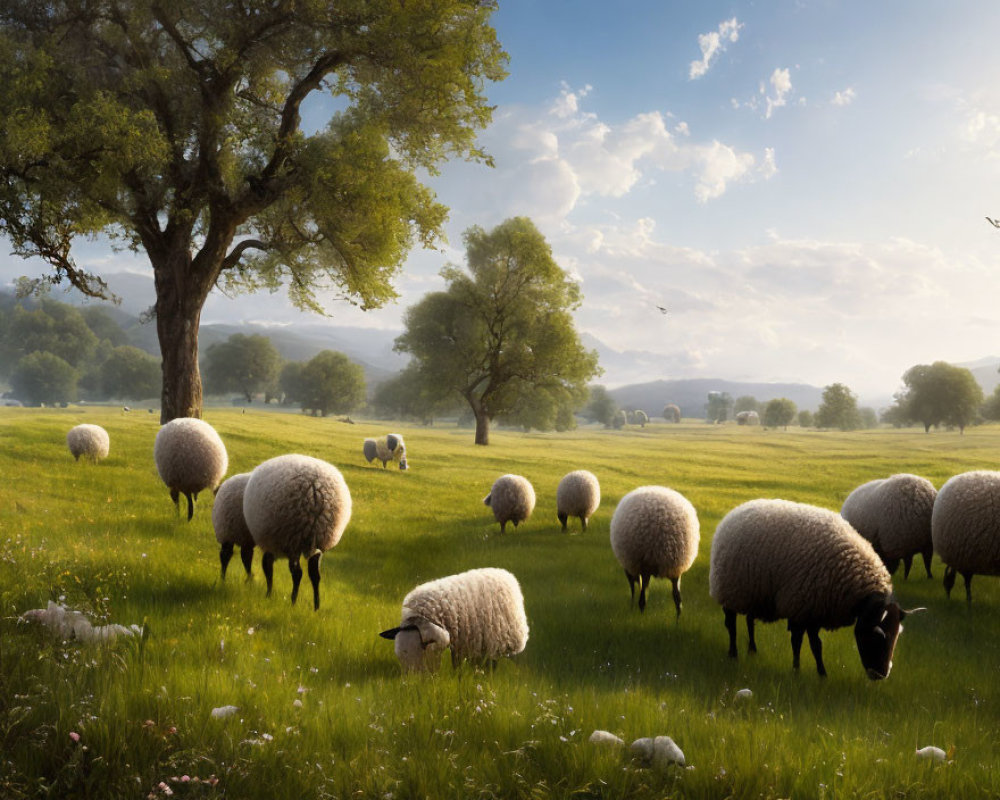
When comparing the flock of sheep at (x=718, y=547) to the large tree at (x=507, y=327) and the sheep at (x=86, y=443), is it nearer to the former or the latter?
the sheep at (x=86, y=443)

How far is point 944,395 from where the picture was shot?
71.9 metres

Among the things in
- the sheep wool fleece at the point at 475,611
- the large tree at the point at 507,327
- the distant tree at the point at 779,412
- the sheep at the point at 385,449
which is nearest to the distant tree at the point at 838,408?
the distant tree at the point at 779,412

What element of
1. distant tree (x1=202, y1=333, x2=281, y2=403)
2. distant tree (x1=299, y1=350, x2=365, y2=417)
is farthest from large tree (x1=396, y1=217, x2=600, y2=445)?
distant tree (x1=202, y1=333, x2=281, y2=403)

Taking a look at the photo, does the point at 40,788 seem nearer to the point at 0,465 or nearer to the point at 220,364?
the point at 0,465

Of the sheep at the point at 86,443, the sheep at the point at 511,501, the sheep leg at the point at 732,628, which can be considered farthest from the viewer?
the sheep at the point at 86,443

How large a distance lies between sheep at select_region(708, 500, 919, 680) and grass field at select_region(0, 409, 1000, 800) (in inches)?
21.6

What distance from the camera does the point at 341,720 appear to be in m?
3.94

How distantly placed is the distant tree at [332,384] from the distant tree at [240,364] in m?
11.1

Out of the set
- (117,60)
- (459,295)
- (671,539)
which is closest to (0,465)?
(117,60)

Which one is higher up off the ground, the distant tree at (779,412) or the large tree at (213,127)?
the large tree at (213,127)

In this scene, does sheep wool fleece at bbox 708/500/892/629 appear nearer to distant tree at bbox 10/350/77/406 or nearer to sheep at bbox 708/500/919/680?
sheep at bbox 708/500/919/680

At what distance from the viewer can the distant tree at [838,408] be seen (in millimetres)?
97625

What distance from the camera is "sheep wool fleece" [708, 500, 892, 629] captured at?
242 inches

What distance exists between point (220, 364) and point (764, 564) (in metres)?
102
